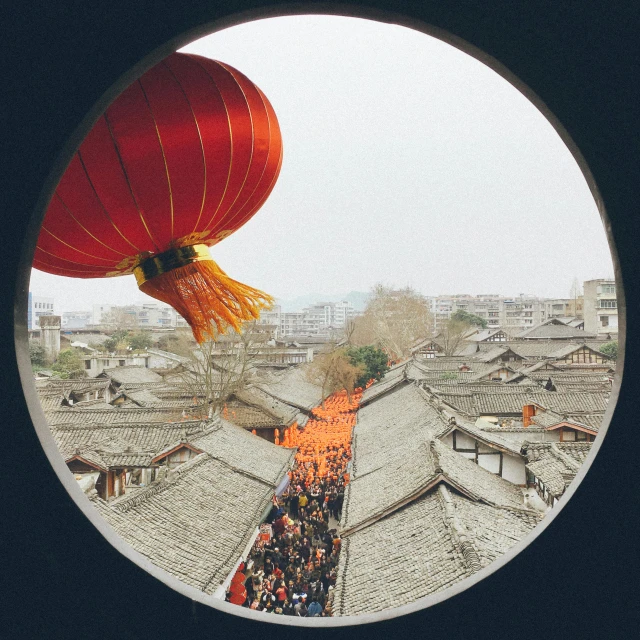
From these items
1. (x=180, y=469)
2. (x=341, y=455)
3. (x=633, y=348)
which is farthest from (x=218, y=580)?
(x=341, y=455)

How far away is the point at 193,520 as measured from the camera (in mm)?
7887

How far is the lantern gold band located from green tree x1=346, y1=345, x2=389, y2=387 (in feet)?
76.9

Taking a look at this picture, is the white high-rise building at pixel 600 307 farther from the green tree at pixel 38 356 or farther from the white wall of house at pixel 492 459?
the green tree at pixel 38 356

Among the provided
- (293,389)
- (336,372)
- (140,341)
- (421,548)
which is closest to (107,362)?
(140,341)

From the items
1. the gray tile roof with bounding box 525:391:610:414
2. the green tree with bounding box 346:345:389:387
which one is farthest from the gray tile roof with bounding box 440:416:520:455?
the green tree with bounding box 346:345:389:387

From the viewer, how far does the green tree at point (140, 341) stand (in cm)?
3343

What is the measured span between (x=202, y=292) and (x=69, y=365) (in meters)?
28.4

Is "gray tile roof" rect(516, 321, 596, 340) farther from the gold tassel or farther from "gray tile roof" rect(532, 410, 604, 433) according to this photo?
the gold tassel

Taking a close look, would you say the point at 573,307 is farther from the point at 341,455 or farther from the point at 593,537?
the point at 593,537

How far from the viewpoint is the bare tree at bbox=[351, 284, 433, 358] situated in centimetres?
3722

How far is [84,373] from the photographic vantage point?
28562 mm

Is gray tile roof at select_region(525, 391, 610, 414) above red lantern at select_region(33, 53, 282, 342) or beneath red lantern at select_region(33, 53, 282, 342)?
beneath

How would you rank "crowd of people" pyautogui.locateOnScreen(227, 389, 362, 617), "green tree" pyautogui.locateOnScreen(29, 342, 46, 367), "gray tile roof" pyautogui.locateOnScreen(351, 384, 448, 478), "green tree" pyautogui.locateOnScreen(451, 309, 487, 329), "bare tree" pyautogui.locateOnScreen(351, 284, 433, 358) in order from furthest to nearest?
"green tree" pyautogui.locateOnScreen(451, 309, 487, 329) < "bare tree" pyautogui.locateOnScreen(351, 284, 433, 358) < "green tree" pyautogui.locateOnScreen(29, 342, 46, 367) < "gray tile roof" pyautogui.locateOnScreen(351, 384, 448, 478) < "crowd of people" pyautogui.locateOnScreen(227, 389, 362, 617)

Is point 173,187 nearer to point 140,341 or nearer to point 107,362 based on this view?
point 107,362
